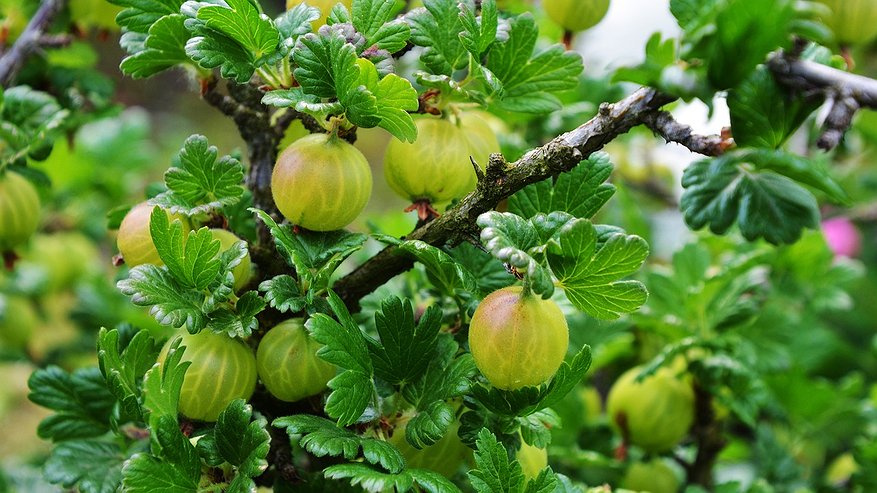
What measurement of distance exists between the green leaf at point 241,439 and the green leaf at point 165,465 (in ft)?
0.07

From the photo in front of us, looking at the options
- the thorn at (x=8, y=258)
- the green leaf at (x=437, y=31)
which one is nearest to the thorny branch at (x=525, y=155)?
the green leaf at (x=437, y=31)

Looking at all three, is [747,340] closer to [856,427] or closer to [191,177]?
[856,427]

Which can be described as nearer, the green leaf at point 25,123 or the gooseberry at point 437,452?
the gooseberry at point 437,452

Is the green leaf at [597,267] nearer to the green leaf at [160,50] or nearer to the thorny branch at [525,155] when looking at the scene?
the thorny branch at [525,155]

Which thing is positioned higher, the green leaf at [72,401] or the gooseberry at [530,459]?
the gooseberry at [530,459]

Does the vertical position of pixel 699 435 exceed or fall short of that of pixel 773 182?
it falls short

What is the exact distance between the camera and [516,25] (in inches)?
23.3

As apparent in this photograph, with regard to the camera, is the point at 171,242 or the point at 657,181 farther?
the point at 657,181

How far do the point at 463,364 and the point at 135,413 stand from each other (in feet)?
0.74

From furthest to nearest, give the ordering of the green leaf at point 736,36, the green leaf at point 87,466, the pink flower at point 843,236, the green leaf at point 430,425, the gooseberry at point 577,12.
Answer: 1. the pink flower at point 843,236
2. the gooseberry at point 577,12
3. the green leaf at point 87,466
4. the green leaf at point 430,425
5. the green leaf at point 736,36

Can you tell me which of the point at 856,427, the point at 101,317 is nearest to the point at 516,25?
the point at 101,317

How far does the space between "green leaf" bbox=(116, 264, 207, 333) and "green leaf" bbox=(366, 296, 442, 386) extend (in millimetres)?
124

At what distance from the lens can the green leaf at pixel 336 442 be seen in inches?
19.3

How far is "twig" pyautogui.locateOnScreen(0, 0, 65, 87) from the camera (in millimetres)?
879
